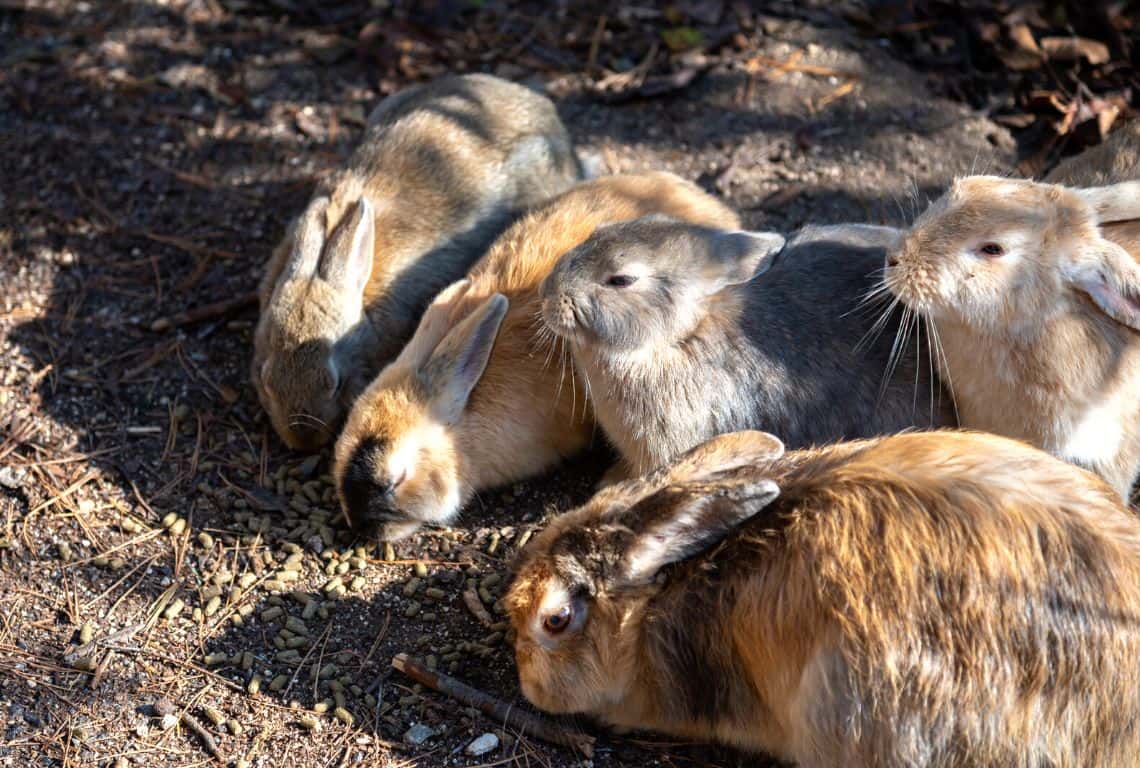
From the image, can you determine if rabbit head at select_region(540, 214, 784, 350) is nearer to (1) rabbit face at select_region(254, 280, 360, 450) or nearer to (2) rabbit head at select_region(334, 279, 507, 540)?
(2) rabbit head at select_region(334, 279, 507, 540)

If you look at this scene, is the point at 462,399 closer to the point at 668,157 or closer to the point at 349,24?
the point at 668,157

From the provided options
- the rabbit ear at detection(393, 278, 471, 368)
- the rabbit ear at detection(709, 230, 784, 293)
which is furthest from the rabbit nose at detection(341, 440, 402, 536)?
the rabbit ear at detection(709, 230, 784, 293)

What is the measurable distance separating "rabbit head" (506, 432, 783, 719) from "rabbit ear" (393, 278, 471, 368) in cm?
155

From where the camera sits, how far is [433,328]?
20.0ft

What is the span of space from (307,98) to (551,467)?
3.66 m

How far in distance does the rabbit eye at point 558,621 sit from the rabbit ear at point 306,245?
2800mm

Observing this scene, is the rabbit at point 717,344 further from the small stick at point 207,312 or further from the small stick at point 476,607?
the small stick at point 207,312

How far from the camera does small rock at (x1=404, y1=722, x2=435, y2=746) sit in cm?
487

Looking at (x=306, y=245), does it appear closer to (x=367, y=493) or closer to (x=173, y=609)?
(x=367, y=493)

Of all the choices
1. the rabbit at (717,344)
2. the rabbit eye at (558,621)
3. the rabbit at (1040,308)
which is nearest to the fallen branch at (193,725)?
the rabbit eye at (558,621)

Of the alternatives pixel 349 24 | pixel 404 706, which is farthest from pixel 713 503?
pixel 349 24

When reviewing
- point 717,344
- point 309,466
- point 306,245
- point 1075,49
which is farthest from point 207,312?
point 1075,49

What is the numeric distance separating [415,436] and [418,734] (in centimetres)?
153

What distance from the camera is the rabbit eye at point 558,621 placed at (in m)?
4.63
